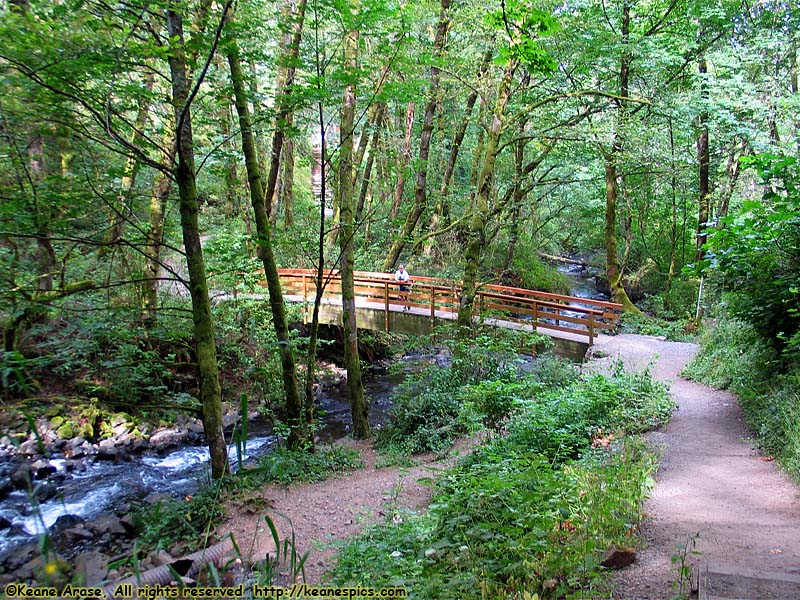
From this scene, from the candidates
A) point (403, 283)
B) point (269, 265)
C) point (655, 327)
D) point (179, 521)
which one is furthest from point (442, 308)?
point (179, 521)

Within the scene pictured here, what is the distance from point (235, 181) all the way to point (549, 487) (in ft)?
30.2

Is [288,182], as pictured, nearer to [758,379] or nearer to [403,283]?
[403,283]

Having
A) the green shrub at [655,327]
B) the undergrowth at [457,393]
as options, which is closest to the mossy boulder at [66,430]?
the undergrowth at [457,393]

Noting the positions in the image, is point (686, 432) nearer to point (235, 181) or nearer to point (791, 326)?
point (791, 326)

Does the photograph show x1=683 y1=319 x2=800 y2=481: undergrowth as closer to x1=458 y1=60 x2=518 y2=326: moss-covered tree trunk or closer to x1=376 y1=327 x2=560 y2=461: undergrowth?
x1=376 y1=327 x2=560 y2=461: undergrowth

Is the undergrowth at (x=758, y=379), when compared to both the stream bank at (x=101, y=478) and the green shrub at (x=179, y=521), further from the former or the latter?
the stream bank at (x=101, y=478)

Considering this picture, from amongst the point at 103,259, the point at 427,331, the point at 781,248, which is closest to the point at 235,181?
the point at 103,259

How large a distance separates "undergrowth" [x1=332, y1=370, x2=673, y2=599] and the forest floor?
0.79 feet

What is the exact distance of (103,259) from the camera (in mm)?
8766

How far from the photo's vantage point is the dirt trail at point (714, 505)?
10.1 ft

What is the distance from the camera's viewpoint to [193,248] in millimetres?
6027

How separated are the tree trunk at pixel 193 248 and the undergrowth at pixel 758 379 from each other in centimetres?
587

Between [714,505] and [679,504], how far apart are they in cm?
28

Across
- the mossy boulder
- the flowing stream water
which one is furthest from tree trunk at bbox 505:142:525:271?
the mossy boulder
